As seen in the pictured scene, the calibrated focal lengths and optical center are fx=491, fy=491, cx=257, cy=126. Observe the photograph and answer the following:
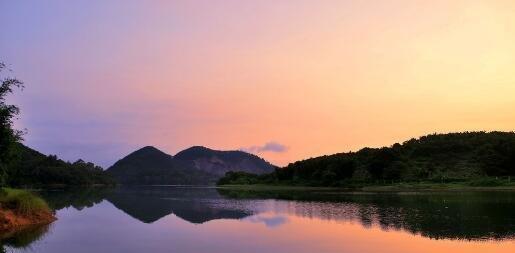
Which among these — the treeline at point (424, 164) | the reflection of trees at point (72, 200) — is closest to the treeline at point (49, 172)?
the reflection of trees at point (72, 200)

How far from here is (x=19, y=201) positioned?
106ft

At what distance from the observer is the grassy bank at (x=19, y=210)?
98.0 ft

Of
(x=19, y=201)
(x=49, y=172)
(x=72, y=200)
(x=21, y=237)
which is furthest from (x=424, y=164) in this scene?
(x=49, y=172)

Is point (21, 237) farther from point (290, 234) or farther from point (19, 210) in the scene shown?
point (290, 234)

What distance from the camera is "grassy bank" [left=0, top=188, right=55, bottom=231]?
29.9 meters

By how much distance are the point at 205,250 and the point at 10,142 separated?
1913 centimetres

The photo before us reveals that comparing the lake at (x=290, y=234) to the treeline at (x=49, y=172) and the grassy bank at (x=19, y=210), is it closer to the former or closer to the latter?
the grassy bank at (x=19, y=210)

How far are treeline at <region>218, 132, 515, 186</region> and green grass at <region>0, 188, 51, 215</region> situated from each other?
78.8 m

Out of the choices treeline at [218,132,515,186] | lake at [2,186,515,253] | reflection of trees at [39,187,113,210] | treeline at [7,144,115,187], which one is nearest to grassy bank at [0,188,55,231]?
lake at [2,186,515,253]

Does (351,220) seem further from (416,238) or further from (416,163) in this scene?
(416,163)

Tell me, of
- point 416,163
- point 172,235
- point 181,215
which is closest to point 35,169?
point 416,163

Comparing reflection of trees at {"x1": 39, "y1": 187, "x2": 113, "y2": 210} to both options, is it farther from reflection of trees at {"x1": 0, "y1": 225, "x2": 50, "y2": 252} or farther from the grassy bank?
reflection of trees at {"x1": 0, "y1": 225, "x2": 50, "y2": 252}

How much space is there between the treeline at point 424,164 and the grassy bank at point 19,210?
78157 mm

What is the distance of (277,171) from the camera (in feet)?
556
